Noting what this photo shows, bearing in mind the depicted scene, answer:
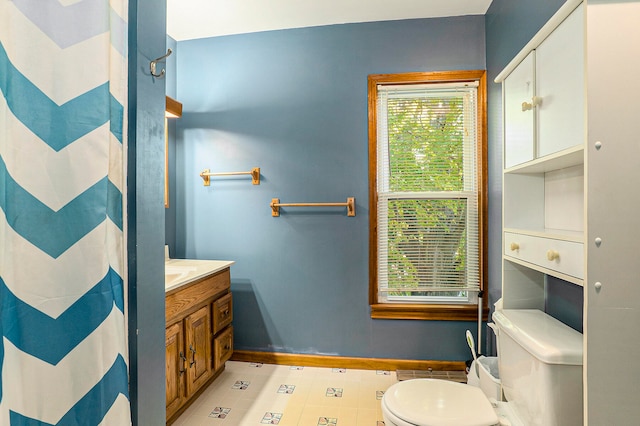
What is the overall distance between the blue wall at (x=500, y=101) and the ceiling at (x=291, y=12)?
0.96ft

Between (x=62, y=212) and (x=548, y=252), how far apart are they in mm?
1461

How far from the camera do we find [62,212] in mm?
766

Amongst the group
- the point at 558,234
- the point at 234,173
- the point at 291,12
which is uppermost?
the point at 291,12

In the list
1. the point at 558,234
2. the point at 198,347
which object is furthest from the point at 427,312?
the point at 198,347

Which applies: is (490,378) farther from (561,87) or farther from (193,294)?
(193,294)

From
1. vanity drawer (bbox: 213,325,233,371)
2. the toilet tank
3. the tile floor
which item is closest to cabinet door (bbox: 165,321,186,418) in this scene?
the tile floor

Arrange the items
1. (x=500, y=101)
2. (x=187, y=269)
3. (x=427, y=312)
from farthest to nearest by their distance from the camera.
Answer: (x=427, y=312)
(x=187, y=269)
(x=500, y=101)

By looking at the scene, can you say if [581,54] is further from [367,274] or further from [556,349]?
[367,274]

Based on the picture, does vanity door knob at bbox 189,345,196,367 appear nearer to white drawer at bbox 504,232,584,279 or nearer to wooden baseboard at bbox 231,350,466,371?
wooden baseboard at bbox 231,350,466,371

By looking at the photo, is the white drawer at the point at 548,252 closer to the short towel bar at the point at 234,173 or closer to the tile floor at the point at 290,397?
the tile floor at the point at 290,397

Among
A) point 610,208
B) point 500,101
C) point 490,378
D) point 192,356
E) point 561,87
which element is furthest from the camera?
point 500,101

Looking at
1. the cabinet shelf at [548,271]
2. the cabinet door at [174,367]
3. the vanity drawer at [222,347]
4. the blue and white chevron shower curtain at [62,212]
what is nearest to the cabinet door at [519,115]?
the cabinet shelf at [548,271]

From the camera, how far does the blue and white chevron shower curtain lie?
68 centimetres

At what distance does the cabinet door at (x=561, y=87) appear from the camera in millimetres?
1080
